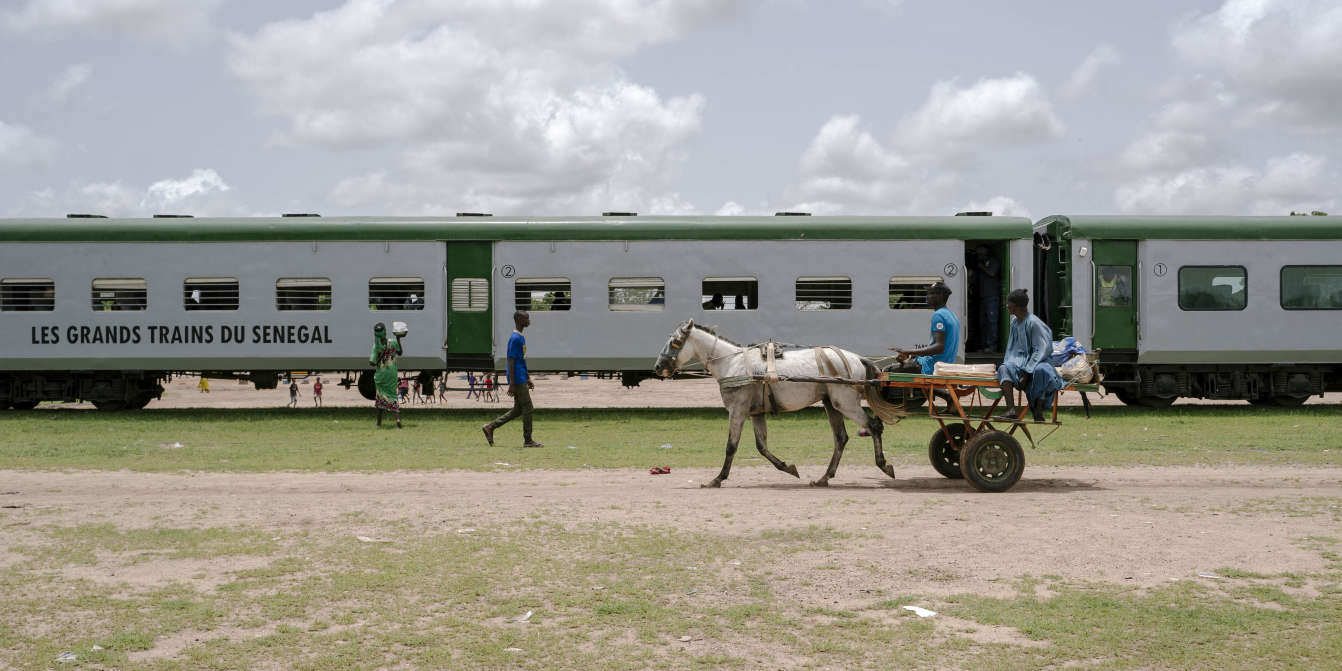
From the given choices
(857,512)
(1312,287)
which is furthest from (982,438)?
(1312,287)

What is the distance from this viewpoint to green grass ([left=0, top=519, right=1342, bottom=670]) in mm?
4543

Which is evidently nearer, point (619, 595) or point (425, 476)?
point (619, 595)

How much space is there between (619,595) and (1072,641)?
2374 mm

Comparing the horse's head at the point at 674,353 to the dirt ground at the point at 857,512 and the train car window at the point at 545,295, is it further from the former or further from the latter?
the train car window at the point at 545,295

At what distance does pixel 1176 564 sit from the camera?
618 cm

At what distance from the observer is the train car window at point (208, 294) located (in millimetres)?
17672

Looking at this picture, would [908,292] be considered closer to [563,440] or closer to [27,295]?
[563,440]

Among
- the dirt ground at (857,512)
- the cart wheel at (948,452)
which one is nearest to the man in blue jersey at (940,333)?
the cart wheel at (948,452)

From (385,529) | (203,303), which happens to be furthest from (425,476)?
(203,303)

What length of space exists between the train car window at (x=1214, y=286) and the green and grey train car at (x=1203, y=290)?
0.06 ft

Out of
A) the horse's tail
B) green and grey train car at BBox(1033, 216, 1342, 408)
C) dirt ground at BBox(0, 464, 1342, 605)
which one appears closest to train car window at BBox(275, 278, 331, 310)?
dirt ground at BBox(0, 464, 1342, 605)

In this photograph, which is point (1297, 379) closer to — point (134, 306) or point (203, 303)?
point (203, 303)

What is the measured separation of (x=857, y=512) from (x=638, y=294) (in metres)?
10.2

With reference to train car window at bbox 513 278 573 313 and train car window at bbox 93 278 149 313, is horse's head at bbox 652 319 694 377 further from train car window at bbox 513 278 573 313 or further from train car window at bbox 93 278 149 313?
train car window at bbox 93 278 149 313
